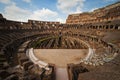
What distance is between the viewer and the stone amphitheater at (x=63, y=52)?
1268 cm

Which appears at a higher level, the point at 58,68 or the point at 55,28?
the point at 55,28

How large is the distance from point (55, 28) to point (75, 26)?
9.29m

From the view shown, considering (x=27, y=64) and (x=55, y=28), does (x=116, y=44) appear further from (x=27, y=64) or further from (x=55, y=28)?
(x=55, y=28)

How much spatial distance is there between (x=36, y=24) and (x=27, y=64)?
3933cm

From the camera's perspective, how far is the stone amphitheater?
12680mm

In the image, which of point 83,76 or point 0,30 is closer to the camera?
point 83,76

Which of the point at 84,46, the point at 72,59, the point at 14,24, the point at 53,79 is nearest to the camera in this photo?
the point at 53,79

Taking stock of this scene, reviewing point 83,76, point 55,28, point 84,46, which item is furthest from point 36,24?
point 83,76

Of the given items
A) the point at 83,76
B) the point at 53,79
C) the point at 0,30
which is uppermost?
the point at 0,30

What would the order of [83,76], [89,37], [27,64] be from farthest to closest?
[89,37] < [27,64] < [83,76]

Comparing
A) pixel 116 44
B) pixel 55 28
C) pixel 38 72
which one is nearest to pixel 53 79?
pixel 38 72

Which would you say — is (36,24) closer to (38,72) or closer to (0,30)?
(0,30)

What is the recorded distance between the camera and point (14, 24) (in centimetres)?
4503

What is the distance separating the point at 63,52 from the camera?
79.5 feet
